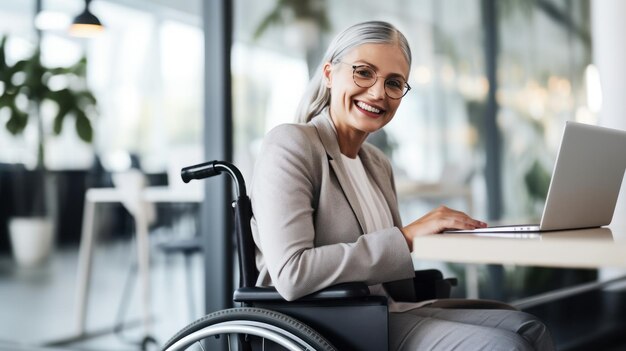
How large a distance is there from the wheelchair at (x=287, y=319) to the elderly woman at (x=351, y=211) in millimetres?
36

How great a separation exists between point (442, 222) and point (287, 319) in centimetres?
35

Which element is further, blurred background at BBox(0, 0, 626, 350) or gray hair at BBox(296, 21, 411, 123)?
blurred background at BBox(0, 0, 626, 350)

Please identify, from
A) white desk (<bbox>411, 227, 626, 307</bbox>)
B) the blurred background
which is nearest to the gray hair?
white desk (<bbox>411, 227, 626, 307</bbox>)

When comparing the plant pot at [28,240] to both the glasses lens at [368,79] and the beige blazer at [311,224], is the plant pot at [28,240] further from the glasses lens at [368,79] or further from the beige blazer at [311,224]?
the glasses lens at [368,79]

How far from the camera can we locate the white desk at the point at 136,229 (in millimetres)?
3150

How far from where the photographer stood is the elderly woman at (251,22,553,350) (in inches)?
62.4

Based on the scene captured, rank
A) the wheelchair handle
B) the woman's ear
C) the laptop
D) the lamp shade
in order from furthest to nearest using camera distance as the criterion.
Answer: the lamp shade → the woman's ear → the wheelchair handle → the laptop

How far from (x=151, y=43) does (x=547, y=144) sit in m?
3.05

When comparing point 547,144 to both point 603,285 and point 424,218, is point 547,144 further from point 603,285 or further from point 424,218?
point 424,218

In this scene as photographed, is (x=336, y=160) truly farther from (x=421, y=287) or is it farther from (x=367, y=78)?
(x=421, y=287)

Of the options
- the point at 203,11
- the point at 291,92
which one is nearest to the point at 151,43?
the point at 203,11

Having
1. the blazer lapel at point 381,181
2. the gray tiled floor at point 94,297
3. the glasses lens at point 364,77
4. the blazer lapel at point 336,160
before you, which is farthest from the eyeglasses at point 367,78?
the gray tiled floor at point 94,297

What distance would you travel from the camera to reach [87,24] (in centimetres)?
323

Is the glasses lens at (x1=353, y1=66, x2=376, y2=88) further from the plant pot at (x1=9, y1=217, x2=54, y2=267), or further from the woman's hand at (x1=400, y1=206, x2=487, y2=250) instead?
the plant pot at (x1=9, y1=217, x2=54, y2=267)
